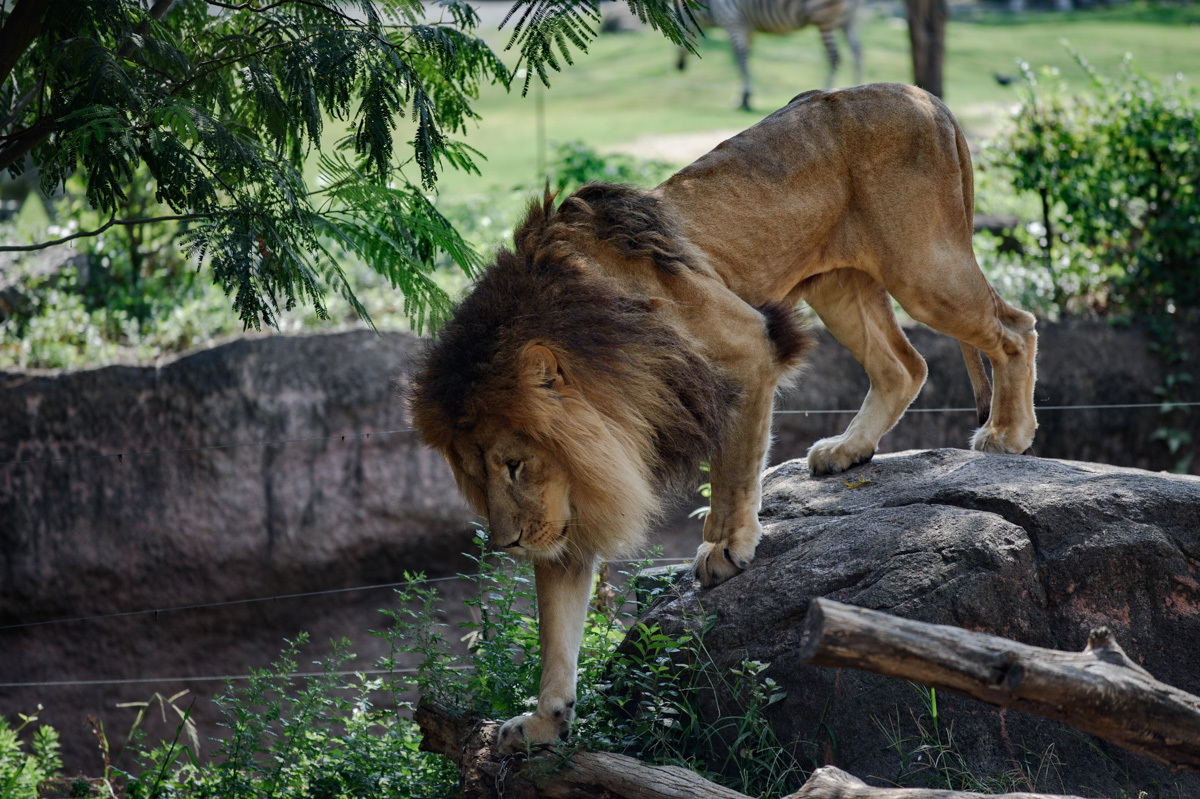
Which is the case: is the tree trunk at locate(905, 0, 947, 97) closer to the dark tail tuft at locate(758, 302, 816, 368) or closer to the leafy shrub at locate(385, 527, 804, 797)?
the dark tail tuft at locate(758, 302, 816, 368)

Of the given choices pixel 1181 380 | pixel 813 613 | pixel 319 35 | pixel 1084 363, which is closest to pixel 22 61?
pixel 319 35

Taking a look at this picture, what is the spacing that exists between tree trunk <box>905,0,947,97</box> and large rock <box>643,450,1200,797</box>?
7734 mm

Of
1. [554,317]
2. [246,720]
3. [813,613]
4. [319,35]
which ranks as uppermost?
[319,35]

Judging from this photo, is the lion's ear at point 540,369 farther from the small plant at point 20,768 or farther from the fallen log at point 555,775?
the small plant at point 20,768

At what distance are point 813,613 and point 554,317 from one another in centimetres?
137

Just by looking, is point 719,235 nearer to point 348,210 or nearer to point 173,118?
point 348,210

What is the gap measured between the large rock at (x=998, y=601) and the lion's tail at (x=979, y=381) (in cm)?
85

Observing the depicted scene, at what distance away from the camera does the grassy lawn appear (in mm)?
15016

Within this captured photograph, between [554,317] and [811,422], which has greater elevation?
[554,317]

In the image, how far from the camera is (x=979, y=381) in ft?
14.0

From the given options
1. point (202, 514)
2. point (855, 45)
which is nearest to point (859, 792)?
point (202, 514)

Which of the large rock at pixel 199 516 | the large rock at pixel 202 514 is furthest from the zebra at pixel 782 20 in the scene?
the large rock at pixel 199 516

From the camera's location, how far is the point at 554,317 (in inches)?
121

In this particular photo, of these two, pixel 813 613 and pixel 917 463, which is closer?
pixel 813 613
